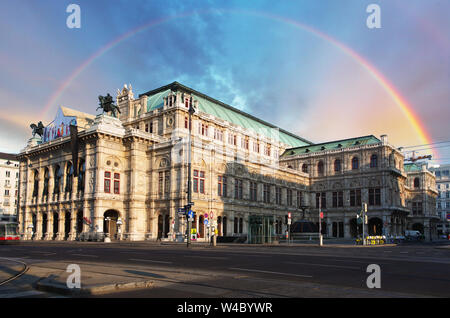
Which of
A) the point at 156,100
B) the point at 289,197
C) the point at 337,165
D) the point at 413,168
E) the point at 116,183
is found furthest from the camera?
the point at 413,168

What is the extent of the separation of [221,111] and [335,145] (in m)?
29.5

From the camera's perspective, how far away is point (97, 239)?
5641 cm

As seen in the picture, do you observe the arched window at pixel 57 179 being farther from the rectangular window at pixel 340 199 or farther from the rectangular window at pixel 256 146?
the rectangular window at pixel 340 199

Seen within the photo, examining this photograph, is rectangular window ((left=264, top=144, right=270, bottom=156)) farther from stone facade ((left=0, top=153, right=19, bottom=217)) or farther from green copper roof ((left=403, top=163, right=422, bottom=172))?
stone facade ((left=0, top=153, right=19, bottom=217))

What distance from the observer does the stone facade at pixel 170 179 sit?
59.7 metres

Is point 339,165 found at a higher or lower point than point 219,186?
higher

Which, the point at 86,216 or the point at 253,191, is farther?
the point at 253,191

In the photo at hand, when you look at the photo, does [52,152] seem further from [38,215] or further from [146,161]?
[146,161]

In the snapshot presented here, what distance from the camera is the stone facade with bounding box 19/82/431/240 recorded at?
5969 centimetres

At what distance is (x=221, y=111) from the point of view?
79.2 meters

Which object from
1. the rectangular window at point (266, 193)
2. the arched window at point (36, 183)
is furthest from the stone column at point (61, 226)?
the rectangular window at point (266, 193)

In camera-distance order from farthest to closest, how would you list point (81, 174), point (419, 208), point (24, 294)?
point (419, 208), point (81, 174), point (24, 294)

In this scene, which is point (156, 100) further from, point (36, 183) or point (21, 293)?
point (21, 293)

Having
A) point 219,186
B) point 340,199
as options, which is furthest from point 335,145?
point 219,186
